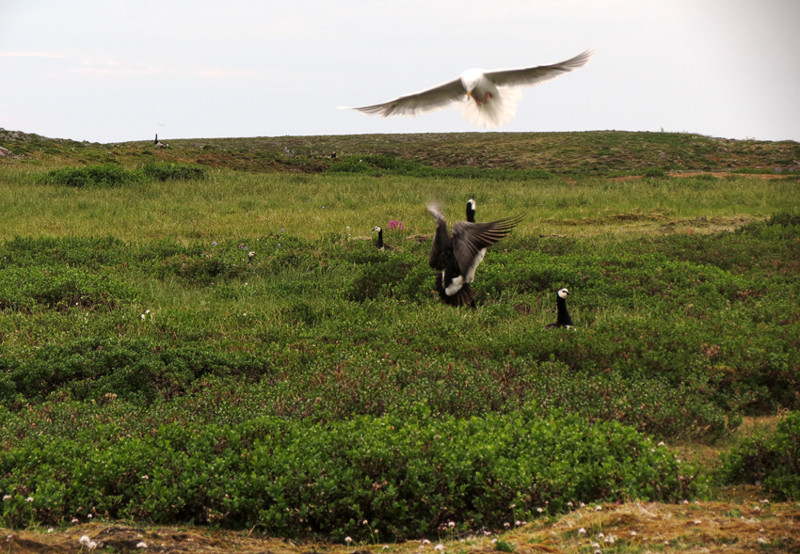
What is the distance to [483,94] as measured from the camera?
22.9 ft

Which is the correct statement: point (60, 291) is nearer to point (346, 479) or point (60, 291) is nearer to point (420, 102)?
point (420, 102)

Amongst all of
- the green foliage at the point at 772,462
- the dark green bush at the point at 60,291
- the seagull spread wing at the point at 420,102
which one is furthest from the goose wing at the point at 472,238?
the dark green bush at the point at 60,291

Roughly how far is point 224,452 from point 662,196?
20.4 meters

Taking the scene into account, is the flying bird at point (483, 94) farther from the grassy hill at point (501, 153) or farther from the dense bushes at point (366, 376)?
the grassy hill at point (501, 153)

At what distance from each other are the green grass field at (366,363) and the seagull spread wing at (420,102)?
8.95 feet

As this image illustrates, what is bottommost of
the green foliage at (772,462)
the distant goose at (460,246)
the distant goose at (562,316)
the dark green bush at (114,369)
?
the dark green bush at (114,369)

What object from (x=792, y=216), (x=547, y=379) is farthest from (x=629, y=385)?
(x=792, y=216)

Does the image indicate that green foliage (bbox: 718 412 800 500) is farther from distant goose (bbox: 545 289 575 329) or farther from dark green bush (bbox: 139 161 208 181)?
dark green bush (bbox: 139 161 208 181)

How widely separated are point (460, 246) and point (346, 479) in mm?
4134

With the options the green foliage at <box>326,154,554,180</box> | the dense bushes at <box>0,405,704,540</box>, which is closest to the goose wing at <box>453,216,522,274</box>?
the dense bushes at <box>0,405,704,540</box>

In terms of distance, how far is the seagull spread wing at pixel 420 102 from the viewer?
24.2 ft

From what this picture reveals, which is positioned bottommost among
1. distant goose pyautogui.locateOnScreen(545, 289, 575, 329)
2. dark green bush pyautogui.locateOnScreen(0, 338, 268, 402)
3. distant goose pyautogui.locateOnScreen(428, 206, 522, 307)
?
dark green bush pyautogui.locateOnScreen(0, 338, 268, 402)

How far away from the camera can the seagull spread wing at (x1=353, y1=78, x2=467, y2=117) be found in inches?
290

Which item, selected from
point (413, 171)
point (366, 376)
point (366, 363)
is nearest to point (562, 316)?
point (366, 363)
